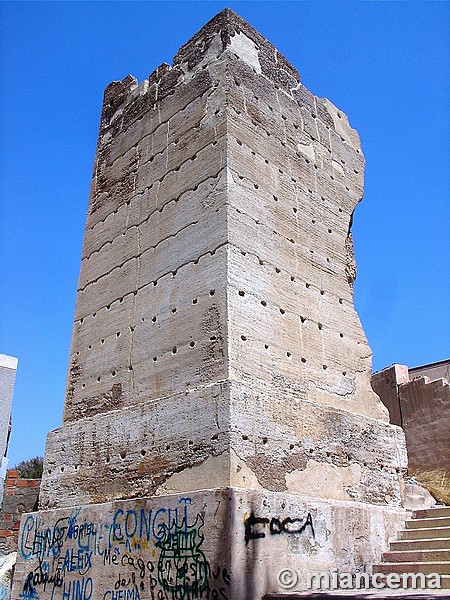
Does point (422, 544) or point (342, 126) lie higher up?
point (342, 126)

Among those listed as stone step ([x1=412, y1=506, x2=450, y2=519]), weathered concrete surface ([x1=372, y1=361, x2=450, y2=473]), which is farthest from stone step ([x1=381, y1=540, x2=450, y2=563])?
weathered concrete surface ([x1=372, y1=361, x2=450, y2=473])

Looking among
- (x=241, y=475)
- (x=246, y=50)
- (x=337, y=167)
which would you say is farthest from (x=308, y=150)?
(x=241, y=475)

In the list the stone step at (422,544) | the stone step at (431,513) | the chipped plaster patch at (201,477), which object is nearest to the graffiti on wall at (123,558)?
the chipped plaster patch at (201,477)

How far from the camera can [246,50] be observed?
619 cm

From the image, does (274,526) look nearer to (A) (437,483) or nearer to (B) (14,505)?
(B) (14,505)

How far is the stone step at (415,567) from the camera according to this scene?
4355 mm

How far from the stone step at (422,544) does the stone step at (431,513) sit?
530mm

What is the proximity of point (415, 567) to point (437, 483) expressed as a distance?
4.21 m

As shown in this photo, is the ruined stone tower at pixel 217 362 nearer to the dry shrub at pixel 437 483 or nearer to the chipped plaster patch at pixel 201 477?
the chipped plaster patch at pixel 201 477

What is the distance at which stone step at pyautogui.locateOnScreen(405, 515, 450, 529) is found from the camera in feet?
16.6

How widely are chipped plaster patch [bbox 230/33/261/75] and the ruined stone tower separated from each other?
2 cm

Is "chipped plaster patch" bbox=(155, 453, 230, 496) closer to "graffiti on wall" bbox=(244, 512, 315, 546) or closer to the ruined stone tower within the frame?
the ruined stone tower

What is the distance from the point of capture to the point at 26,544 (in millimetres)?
5430

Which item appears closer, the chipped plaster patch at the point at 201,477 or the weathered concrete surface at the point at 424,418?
the chipped plaster patch at the point at 201,477
